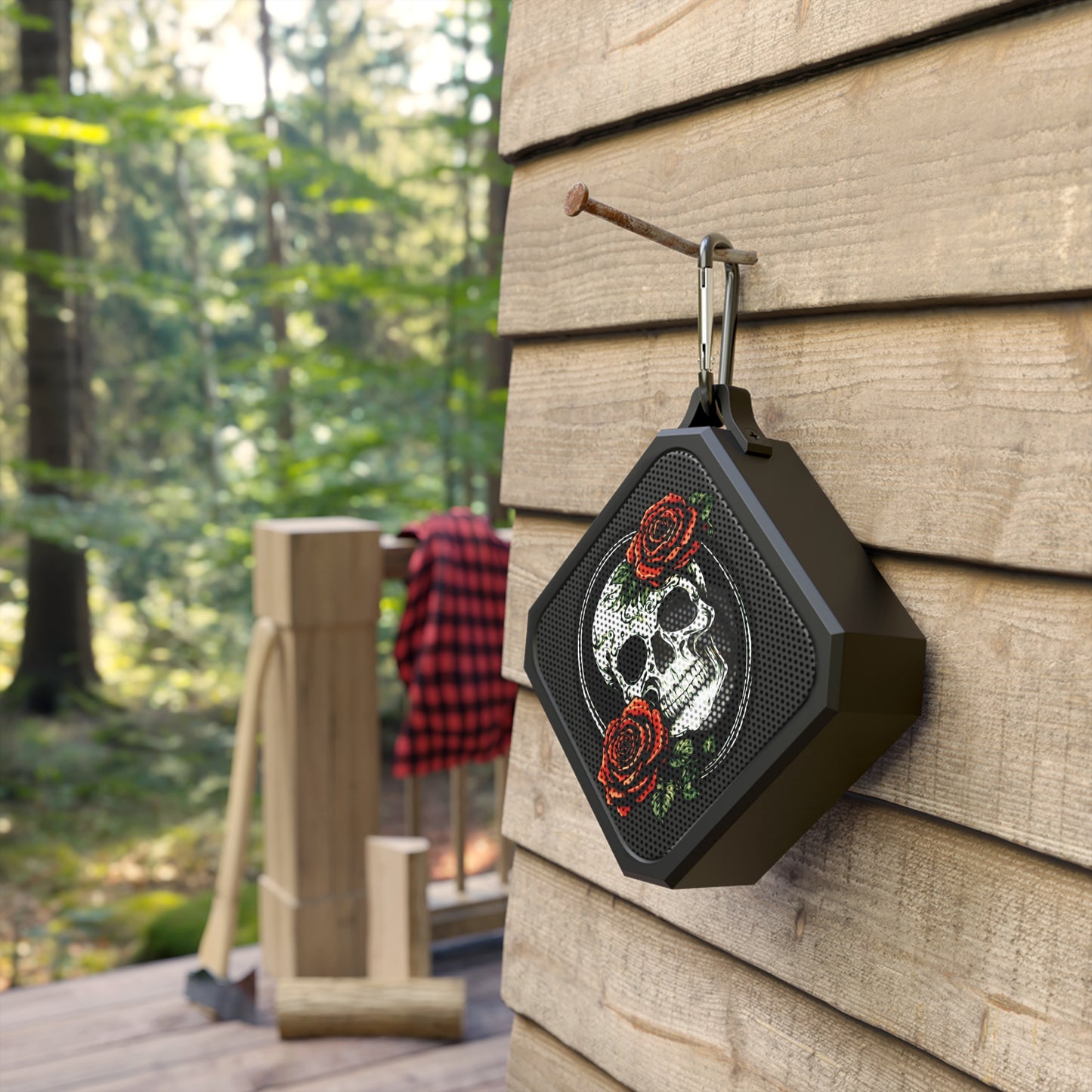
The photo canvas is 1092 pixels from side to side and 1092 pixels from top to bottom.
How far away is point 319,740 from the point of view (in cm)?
214

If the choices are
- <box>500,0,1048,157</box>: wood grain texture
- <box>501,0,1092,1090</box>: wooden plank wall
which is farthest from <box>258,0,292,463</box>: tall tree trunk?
<box>501,0,1092,1090</box>: wooden plank wall

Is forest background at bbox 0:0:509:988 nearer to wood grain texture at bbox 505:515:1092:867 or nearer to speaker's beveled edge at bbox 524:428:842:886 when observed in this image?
speaker's beveled edge at bbox 524:428:842:886

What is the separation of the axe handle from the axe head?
49 mm

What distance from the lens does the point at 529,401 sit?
110 centimetres

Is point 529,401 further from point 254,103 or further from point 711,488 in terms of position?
point 254,103

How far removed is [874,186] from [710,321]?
14cm

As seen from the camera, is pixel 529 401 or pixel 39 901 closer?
pixel 529 401

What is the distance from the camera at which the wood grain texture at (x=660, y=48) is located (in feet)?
2.38

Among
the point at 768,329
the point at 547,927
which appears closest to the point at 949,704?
the point at 768,329

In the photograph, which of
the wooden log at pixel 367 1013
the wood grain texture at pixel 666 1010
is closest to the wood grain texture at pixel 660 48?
the wood grain texture at pixel 666 1010

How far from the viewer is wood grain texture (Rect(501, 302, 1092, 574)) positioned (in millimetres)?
618

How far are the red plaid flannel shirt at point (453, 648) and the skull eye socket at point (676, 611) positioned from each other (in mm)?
1407

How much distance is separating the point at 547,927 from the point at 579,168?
2.45 ft

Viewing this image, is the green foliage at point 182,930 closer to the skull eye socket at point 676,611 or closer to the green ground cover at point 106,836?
the green ground cover at point 106,836
